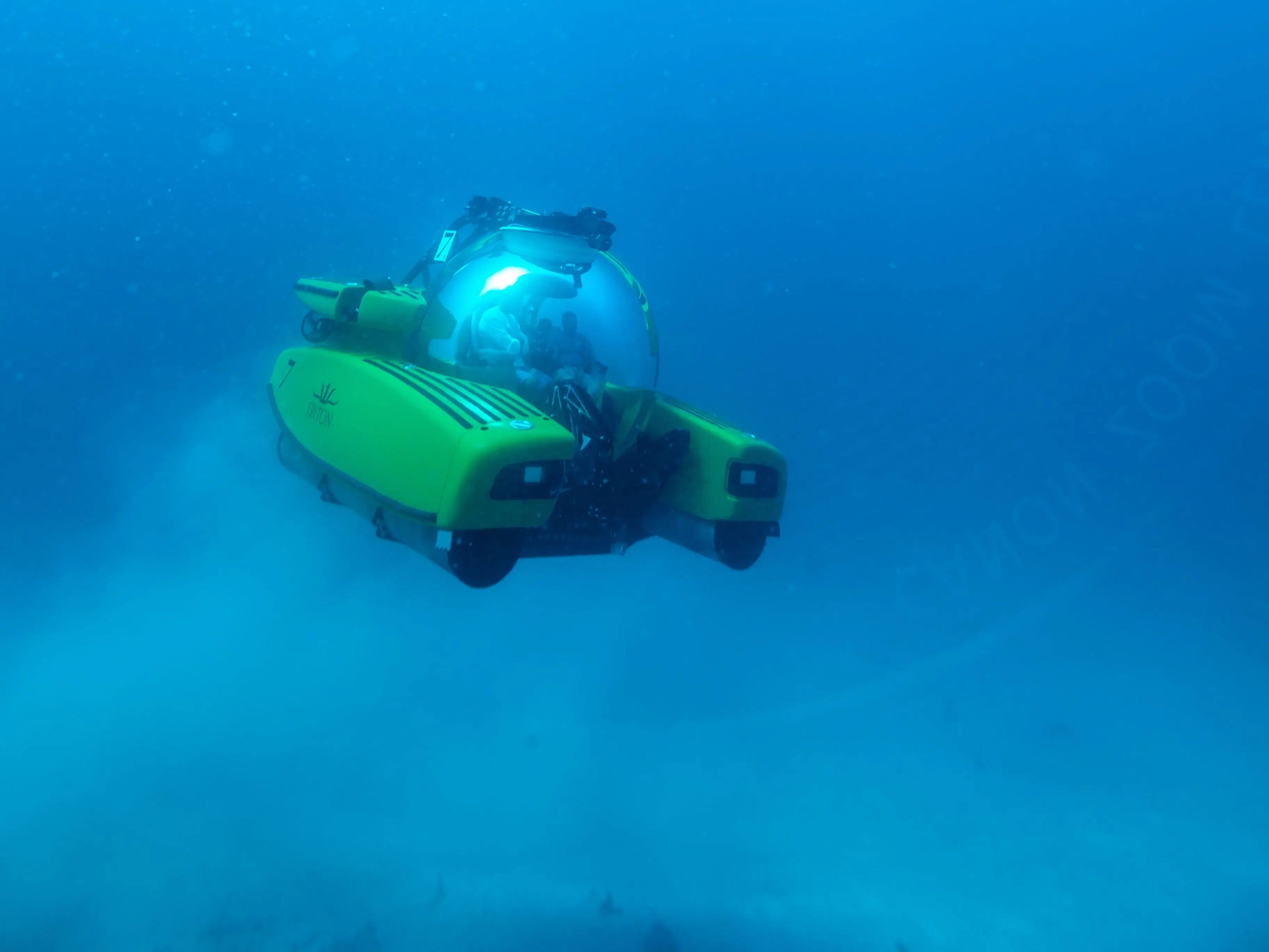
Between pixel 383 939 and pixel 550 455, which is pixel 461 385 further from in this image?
pixel 383 939

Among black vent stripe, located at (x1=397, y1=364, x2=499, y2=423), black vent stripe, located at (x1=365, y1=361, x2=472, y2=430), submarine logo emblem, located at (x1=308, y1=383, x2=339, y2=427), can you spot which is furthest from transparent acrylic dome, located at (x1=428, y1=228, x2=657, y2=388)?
submarine logo emblem, located at (x1=308, y1=383, x2=339, y2=427)

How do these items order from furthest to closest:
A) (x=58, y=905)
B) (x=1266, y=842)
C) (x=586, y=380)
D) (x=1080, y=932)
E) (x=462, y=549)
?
(x=1266, y=842) < (x=1080, y=932) < (x=58, y=905) < (x=586, y=380) < (x=462, y=549)

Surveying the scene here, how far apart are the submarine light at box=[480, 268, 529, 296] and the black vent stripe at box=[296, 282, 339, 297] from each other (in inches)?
37.8

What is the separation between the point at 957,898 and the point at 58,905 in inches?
331

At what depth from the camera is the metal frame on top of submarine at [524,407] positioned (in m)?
3.41

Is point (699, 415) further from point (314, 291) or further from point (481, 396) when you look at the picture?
point (314, 291)

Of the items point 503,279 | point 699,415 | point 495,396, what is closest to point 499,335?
point 503,279

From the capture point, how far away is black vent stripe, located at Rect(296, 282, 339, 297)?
175 inches

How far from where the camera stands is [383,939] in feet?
20.7

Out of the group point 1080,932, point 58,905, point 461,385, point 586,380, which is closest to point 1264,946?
point 1080,932

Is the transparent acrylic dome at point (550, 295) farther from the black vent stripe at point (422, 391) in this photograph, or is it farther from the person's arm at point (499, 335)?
the black vent stripe at point (422, 391)

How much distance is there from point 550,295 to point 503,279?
27 cm

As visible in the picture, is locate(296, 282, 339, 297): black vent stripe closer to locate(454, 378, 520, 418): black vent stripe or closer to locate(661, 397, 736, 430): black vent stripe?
locate(454, 378, 520, 418): black vent stripe

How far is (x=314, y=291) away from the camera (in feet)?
15.3
